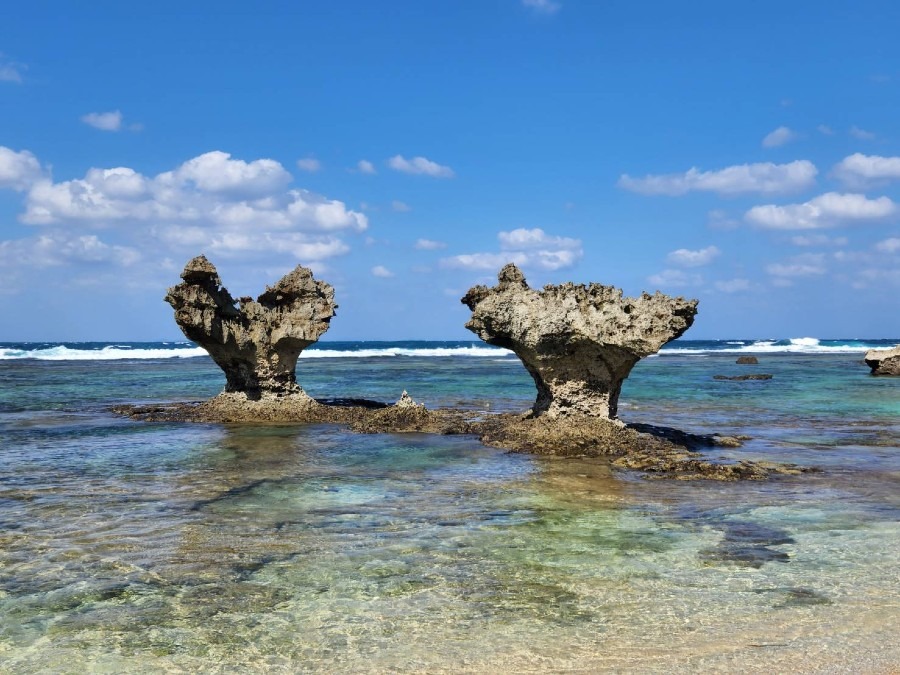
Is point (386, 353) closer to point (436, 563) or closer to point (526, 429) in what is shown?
point (526, 429)

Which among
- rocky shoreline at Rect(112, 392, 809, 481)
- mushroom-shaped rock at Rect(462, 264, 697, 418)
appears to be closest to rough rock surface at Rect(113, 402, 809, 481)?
rocky shoreline at Rect(112, 392, 809, 481)

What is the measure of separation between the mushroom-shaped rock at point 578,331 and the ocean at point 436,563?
211 centimetres

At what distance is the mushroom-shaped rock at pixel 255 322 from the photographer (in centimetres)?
1961

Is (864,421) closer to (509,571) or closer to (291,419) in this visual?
(291,419)

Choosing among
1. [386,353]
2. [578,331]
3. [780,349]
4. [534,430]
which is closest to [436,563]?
[578,331]

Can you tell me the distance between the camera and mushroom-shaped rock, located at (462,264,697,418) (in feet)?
47.7

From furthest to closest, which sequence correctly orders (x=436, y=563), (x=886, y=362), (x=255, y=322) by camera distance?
1. (x=886, y=362)
2. (x=255, y=322)
3. (x=436, y=563)

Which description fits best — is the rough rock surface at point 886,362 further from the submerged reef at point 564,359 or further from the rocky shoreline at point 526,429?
the submerged reef at point 564,359

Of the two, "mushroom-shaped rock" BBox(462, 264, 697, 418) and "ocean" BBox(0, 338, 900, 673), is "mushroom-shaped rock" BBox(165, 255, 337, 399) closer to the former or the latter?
"ocean" BBox(0, 338, 900, 673)

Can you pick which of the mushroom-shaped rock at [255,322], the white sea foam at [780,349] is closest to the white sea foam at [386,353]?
the white sea foam at [780,349]

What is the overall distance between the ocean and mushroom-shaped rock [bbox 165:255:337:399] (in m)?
5.53

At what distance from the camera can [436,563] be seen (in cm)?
738

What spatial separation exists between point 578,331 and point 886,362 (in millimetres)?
33519

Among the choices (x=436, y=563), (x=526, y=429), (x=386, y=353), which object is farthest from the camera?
(x=386, y=353)
